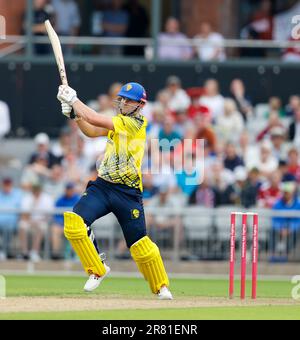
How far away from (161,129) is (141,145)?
9182 millimetres

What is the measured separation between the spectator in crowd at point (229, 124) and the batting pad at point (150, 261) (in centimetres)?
997

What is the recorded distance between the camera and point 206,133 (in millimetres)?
22922

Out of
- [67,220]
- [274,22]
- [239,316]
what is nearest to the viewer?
[239,316]

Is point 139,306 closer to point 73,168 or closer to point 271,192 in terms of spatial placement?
point 271,192

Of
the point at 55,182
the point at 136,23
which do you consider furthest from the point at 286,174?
the point at 136,23

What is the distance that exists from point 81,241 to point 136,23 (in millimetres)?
14296

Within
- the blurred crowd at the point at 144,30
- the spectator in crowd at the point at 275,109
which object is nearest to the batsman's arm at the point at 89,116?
the spectator in crowd at the point at 275,109

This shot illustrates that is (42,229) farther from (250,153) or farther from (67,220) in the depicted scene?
(67,220)

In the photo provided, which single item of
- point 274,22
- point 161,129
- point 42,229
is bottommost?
point 42,229

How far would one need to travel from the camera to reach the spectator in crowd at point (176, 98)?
23969 mm

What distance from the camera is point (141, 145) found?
13.7m

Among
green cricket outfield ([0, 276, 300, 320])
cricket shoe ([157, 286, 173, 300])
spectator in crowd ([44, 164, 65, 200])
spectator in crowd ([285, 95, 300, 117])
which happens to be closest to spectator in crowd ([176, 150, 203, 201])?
spectator in crowd ([44, 164, 65, 200])

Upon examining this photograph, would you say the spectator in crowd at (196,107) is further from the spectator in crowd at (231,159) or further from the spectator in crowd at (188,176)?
the spectator in crowd at (188,176)
